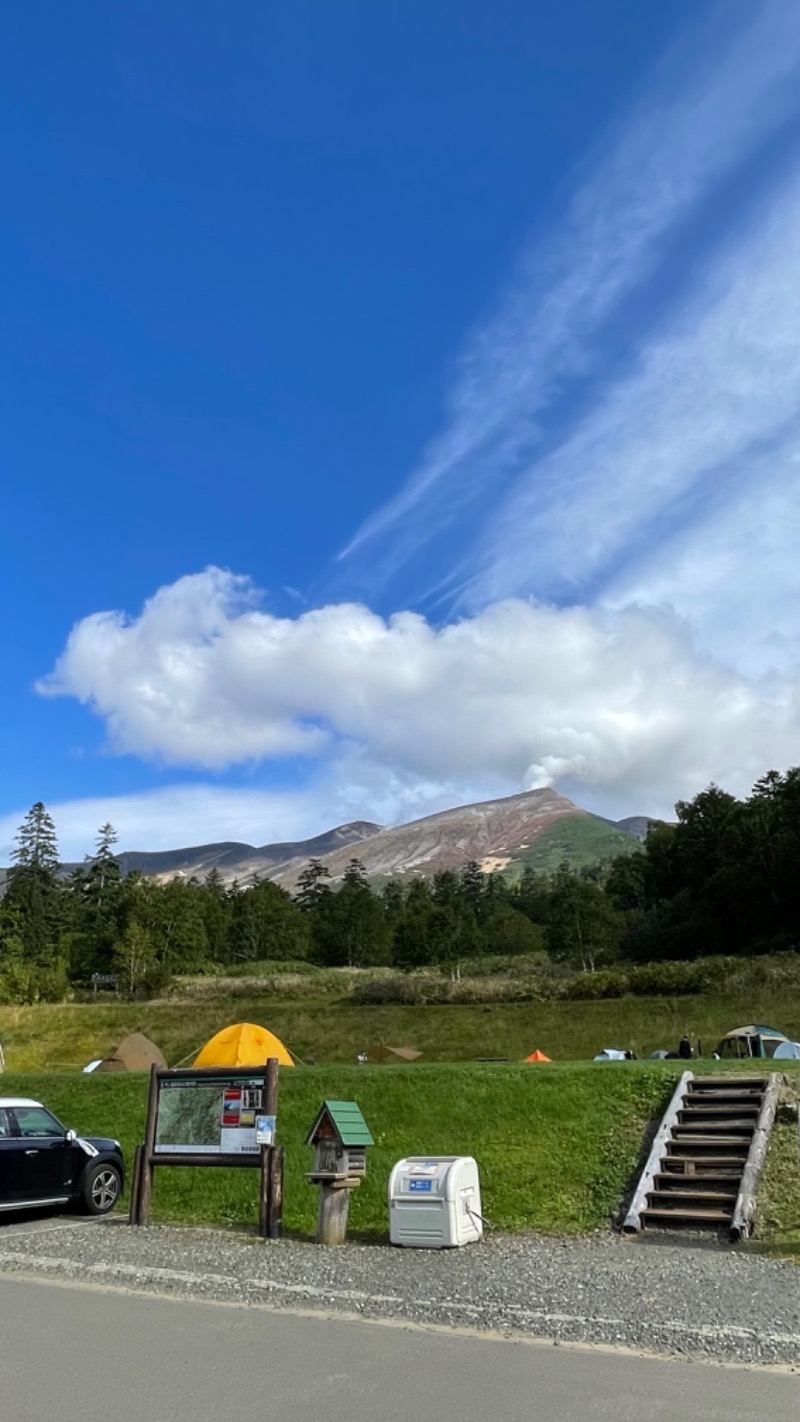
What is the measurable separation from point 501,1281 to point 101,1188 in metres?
7.57

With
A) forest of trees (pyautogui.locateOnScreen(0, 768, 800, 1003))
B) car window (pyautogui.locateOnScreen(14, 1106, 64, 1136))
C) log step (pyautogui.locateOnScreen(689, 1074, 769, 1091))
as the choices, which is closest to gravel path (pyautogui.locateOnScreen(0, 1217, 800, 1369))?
car window (pyautogui.locateOnScreen(14, 1106, 64, 1136))

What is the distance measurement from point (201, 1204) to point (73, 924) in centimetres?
11038

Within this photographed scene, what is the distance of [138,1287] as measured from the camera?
9.97 metres

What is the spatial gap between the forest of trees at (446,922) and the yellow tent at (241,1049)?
130 feet

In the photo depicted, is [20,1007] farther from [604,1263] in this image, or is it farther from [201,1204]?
[604,1263]

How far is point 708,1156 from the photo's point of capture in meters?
13.5

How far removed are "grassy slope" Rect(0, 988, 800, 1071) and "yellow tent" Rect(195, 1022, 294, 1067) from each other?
995 cm

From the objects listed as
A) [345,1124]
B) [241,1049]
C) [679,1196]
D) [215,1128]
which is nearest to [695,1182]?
[679,1196]

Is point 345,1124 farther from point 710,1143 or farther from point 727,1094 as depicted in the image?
point 727,1094

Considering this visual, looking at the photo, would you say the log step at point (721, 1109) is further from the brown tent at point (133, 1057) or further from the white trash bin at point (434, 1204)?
A: the brown tent at point (133, 1057)

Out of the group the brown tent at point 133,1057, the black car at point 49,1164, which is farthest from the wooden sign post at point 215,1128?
the brown tent at point 133,1057

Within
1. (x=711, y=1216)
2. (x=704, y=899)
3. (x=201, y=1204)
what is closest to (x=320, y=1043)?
(x=201, y=1204)

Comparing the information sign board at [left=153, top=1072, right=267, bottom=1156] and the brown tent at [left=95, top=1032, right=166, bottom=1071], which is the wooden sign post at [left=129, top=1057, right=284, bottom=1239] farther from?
the brown tent at [left=95, top=1032, right=166, bottom=1071]

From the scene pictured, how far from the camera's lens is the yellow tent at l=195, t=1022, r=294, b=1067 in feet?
83.4
